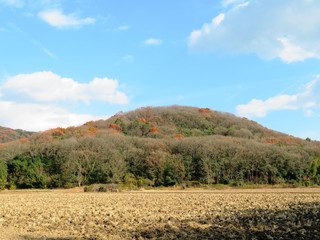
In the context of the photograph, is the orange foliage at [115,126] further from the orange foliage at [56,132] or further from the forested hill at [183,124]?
the orange foliage at [56,132]

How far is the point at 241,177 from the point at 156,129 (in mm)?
55395

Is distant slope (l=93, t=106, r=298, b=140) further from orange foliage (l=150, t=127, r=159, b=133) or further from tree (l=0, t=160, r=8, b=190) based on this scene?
tree (l=0, t=160, r=8, b=190)

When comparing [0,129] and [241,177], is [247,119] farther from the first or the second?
[0,129]

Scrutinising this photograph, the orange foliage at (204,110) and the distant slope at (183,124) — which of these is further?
the orange foliage at (204,110)

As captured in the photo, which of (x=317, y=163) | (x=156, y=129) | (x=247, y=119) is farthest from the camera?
(x=247, y=119)

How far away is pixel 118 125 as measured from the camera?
133 metres

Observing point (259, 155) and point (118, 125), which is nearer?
point (259, 155)

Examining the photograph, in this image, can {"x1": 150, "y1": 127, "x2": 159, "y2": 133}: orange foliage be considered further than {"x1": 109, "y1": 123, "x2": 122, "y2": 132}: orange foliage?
No

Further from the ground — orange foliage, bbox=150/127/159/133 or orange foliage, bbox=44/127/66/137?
orange foliage, bbox=150/127/159/133

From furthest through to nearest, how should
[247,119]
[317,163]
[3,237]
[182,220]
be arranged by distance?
[247,119] < [317,163] < [182,220] < [3,237]

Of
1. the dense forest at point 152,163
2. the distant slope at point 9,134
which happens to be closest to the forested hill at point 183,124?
the dense forest at point 152,163

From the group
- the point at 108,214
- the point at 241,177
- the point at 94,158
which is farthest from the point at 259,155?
the point at 108,214

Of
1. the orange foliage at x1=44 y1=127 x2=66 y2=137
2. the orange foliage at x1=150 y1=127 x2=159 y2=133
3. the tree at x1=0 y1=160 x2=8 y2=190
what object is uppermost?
the orange foliage at x1=150 y1=127 x2=159 y2=133

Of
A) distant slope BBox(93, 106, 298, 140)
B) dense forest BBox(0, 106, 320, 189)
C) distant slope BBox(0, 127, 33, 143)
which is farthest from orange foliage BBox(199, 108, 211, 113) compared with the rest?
distant slope BBox(0, 127, 33, 143)
